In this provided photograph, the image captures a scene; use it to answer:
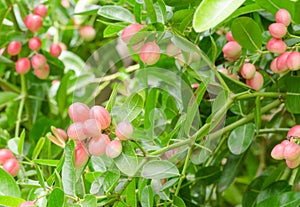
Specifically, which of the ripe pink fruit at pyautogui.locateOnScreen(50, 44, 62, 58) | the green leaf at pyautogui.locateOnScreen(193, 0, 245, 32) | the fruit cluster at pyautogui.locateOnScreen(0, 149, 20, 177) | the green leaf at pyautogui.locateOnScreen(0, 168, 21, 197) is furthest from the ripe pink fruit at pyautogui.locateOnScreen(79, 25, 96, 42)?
the green leaf at pyautogui.locateOnScreen(193, 0, 245, 32)

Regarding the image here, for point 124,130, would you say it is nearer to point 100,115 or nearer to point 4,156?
point 100,115

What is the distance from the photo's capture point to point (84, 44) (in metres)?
1.22

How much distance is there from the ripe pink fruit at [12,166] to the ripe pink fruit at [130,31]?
0.71ft

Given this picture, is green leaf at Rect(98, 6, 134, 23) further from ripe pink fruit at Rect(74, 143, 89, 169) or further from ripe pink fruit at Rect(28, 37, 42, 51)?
ripe pink fruit at Rect(28, 37, 42, 51)

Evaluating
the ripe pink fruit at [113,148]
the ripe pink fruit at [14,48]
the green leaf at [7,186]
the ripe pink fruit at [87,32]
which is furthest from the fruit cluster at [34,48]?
→ the ripe pink fruit at [113,148]

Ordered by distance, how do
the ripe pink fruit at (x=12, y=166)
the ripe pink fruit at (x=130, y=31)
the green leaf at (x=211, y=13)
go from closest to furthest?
the green leaf at (x=211, y=13) < the ripe pink fruit at (x=130, y=31) < the ripe pink fruit at (x=12, y=166)

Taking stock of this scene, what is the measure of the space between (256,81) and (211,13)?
180 millimetres

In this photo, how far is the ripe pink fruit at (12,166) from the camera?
76 cm

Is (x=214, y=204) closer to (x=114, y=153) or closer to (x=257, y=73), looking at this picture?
(x=257, y=73)

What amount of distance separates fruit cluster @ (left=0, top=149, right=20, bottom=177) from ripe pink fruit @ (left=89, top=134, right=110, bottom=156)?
0.70ft

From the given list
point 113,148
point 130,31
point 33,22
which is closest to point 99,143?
point 113,148

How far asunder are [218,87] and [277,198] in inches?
5.6

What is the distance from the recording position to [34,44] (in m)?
0.97

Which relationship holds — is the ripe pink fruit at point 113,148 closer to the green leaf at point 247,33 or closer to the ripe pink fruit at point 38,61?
the green leaf at point 247,33
